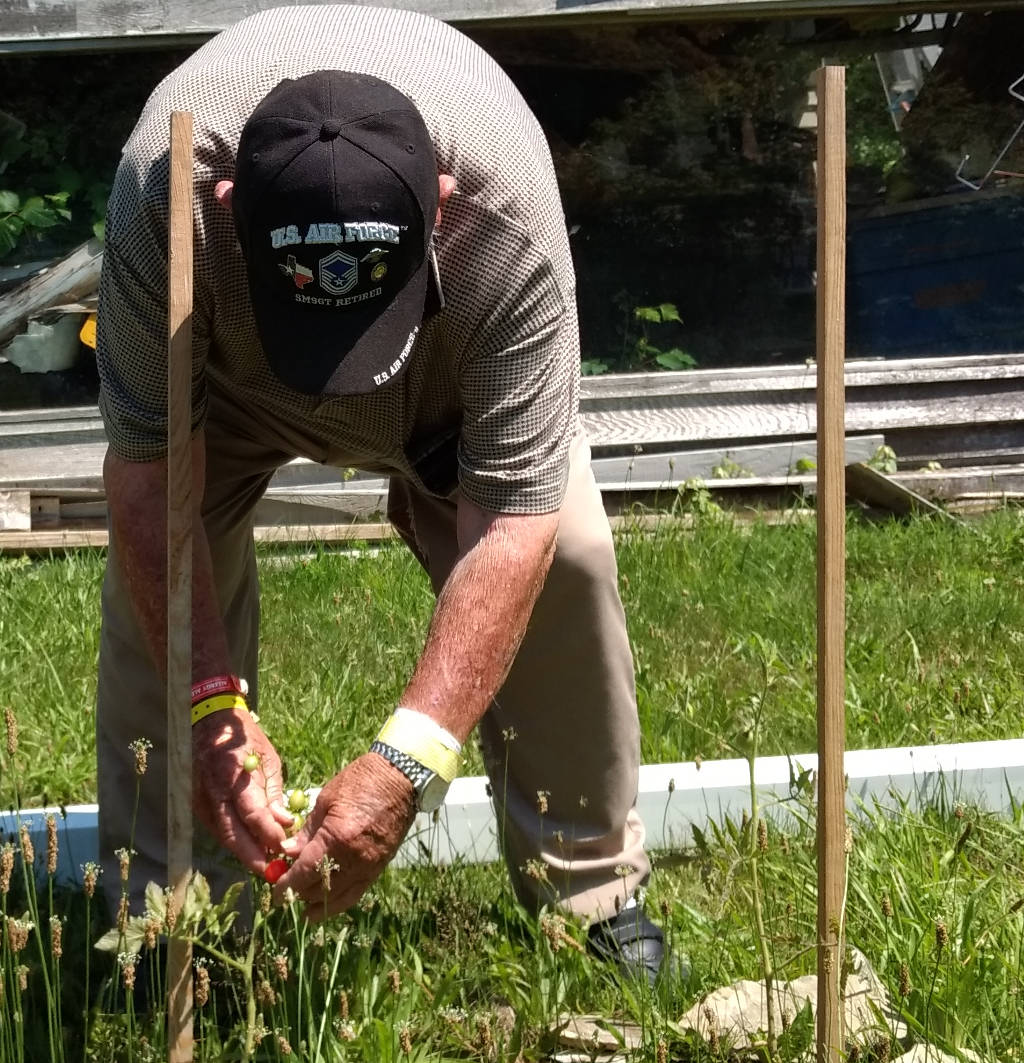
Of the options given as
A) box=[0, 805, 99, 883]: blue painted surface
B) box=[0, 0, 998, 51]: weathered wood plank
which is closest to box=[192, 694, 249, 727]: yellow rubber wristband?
box=[0, 805, 99, 883]: blue painted surface

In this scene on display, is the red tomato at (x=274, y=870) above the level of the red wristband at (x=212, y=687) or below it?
below

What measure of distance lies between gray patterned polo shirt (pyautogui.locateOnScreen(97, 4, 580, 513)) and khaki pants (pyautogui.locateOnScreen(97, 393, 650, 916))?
35 centimetres

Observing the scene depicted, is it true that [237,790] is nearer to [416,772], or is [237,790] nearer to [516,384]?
[416,772]

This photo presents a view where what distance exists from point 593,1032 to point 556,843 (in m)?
0.46

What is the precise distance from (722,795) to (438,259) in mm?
1556

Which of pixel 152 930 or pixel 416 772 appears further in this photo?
pixel 416 772

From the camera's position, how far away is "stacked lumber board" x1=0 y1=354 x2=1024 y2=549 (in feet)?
20.5

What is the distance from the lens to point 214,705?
84.4 inches

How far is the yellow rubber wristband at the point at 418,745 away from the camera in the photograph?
204 cm

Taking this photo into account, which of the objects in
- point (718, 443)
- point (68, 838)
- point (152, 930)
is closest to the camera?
point (152, 930)

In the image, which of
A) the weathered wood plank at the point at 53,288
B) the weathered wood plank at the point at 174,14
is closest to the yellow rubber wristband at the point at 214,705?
the weathered wood plank at the point at 174,14

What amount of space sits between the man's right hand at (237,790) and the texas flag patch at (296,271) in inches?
25.5

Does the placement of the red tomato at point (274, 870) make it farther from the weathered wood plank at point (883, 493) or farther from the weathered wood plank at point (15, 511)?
the weathered wood plank at point (883, 493)

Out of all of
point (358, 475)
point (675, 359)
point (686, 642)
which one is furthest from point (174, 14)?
point (686, 642)
